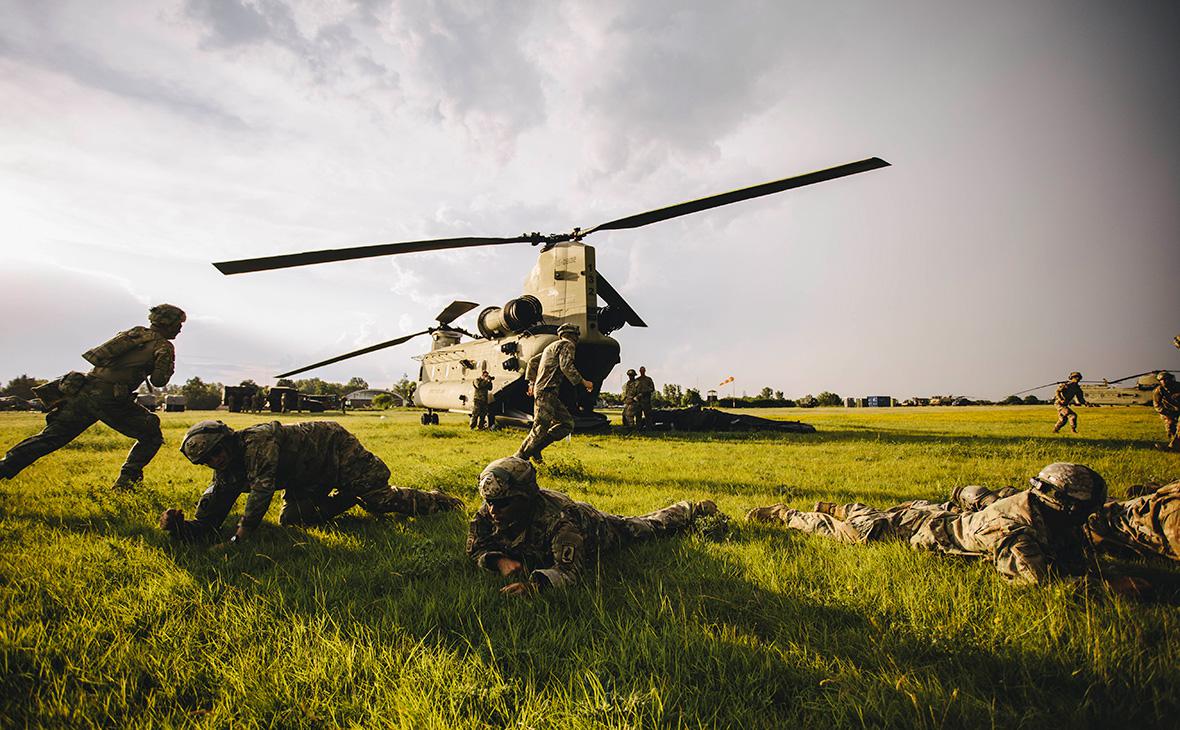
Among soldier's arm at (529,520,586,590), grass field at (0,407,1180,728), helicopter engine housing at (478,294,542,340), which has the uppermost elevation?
helicopter engine housing at (478,294,542,340)

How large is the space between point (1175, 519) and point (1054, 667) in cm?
230

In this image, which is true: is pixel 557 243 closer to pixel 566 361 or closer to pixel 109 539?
pixel 566 361

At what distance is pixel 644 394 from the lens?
15.4 meters

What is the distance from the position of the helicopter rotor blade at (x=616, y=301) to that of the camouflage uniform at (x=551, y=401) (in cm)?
536

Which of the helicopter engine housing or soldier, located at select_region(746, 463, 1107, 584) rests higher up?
the helicopter engine housing

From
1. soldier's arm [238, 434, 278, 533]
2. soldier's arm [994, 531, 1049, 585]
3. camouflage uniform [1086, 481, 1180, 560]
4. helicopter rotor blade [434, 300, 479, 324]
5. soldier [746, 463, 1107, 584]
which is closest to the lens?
soldier's arm [994, 531, 1049, 585]

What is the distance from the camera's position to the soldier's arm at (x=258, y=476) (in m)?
3.69

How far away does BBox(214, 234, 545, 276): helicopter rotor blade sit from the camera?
21.5ft

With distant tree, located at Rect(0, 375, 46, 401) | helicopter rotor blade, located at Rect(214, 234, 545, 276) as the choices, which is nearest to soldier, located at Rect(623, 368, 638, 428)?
helicopter rotor blade, located at Rect(214, 234, 545, 276)

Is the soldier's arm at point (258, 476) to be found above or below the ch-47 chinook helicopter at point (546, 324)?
below

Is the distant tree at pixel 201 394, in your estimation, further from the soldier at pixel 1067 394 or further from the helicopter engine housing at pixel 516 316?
the soldier at pixel 1067 394

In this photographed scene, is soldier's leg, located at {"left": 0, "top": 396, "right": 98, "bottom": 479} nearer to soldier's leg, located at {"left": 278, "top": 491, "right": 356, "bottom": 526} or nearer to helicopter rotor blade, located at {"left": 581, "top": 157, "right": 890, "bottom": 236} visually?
soldier's leg, located at {"left": 278, "top": 491, "right": 356, "bottom": 526}

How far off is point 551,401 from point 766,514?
12.5 feet

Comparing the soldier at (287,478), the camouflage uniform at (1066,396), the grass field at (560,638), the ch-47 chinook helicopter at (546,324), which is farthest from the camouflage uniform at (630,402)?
the camouflage uniform at (1066,396)
